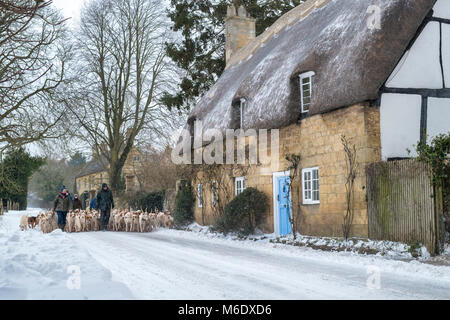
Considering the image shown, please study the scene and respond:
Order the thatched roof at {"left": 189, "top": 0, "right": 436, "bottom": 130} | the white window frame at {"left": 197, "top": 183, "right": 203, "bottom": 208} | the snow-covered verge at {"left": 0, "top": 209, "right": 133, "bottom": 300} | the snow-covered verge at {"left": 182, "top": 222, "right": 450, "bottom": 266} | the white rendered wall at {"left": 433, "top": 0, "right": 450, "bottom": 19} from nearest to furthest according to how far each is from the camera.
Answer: the snow-covered verge at {"left": 0, "top": 209, "right": 133, "bottom": 300}
the snow-covered verge at {"left": 182, "top": 222, "right": 450, "bottom": 266}
the thatched roof at {"left": 189, "top": 0, "right": 436, "bottom": 130}
the white rendered wall at {"left": 433, "top": 0, "right": 450, "bottom": 19}
the white window frame at {"left": 197, "top": 183, "right": 203, "bottom": 208}

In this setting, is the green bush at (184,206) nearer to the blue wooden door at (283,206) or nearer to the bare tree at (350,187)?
the blue wooden door at (283,206)

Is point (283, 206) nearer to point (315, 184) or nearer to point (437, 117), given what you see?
point (315, 184)

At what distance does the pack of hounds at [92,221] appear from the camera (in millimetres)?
18047

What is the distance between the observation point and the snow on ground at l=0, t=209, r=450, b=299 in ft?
18.8

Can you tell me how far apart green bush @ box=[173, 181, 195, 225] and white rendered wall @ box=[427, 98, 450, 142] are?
1171 centimetres

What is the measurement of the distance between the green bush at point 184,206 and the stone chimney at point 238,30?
8.03 m

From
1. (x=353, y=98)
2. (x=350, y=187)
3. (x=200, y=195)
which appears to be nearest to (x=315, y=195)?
(x=350, y=187)

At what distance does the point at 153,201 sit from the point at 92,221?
24.3ft

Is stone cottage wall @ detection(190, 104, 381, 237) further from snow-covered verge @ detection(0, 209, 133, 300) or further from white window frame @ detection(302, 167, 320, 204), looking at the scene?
snow-covered verge @ detection(0, 209, 133, 300)

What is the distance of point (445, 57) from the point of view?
1191cm

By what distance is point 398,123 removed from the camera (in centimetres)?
1152

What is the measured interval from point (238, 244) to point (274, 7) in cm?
1942

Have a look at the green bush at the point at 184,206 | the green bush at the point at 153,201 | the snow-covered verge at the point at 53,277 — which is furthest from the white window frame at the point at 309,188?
the green bush at the point at 153,201

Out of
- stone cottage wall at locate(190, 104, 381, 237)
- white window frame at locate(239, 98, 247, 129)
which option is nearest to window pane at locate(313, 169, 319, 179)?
stone cottage wall at locate(190, 104, 381, 237)
